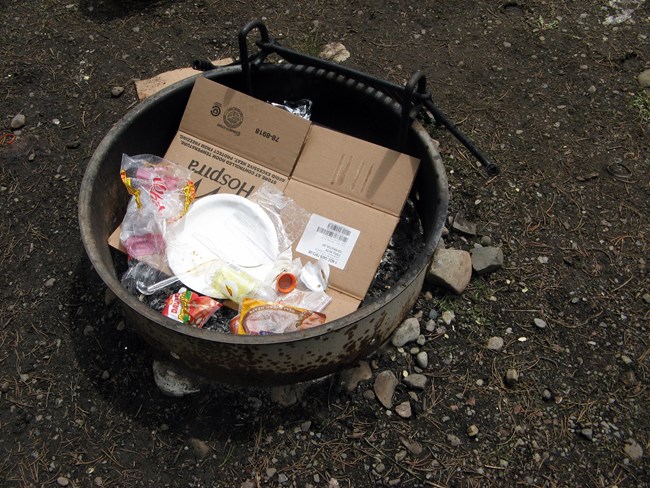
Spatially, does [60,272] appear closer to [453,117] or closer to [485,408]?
[485,408]

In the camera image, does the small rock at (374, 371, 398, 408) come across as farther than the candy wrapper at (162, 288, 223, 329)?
Yes

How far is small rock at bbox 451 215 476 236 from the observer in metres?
2.21

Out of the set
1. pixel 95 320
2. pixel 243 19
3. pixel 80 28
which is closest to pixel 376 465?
pixel 95 320

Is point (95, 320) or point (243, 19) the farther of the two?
point (243, 19)

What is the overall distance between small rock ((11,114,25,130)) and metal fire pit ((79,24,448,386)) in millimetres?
905

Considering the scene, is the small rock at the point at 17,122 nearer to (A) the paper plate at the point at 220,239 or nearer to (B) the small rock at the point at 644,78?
(A) the paper plate at the point at 220,239

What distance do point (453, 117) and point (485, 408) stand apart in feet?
4.47

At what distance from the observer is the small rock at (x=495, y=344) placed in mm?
1965

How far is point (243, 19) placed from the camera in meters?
2.95

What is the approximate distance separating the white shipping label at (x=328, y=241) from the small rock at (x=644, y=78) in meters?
1.74

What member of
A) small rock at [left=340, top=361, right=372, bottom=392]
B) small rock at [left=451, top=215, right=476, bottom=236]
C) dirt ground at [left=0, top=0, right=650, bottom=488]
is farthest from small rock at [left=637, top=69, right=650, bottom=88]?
small rock at [left=340, top=361, right=372, bottom=392]

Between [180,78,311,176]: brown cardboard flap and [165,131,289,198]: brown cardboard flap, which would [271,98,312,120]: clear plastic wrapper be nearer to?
[180,78,311,176]: brown cardboard flap

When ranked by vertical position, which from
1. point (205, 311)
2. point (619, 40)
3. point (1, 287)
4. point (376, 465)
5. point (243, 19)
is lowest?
point (1, 287)

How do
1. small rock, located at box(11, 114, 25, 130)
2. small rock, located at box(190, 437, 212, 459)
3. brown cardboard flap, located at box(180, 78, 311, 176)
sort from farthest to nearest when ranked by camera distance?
small rock, located at box(11, 114, 25, 130), brown cardboard flap, located at box(180, 78, 311, 176), small rock, located at box(190, 437, 212, 459)
